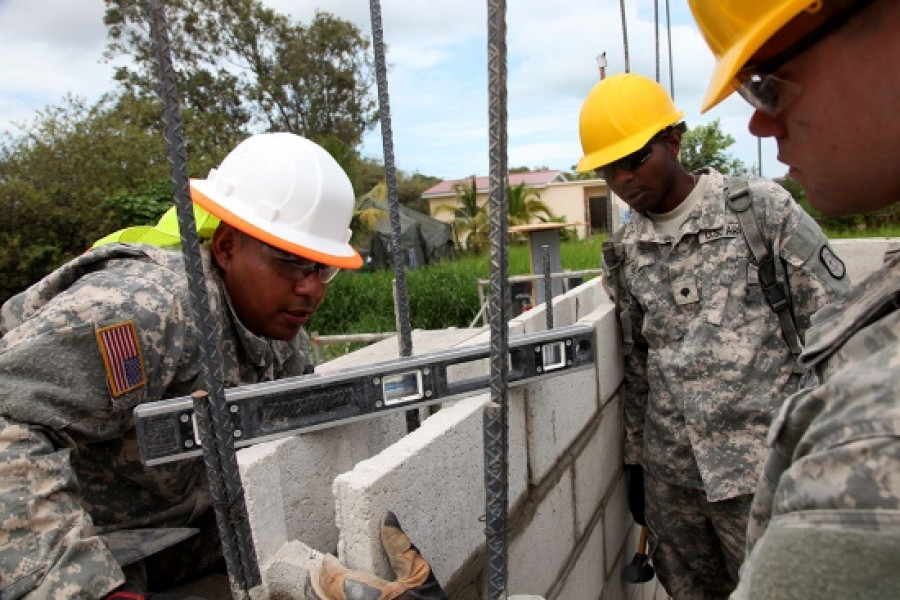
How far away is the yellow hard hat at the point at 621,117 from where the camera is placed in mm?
2902

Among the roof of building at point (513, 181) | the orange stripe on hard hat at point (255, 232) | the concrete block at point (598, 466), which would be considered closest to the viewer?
the orange stripe on hard hat at point (255, 232)

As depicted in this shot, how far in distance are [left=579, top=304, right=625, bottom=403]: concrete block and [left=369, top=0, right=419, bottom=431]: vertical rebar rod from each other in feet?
2.83

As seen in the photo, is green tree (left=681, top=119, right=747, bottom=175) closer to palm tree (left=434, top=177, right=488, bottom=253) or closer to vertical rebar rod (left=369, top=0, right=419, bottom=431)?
palm tree (left=434, top=177, right=488, bottom=253)

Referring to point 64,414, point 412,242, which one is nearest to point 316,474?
point 64,414

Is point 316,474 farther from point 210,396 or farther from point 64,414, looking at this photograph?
point 64,414

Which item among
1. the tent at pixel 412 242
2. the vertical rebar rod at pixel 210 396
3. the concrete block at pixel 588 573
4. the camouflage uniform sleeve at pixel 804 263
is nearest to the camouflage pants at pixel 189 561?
the vertical rebar rod at pixel 210 396

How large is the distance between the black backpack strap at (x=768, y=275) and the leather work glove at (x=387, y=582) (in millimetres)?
1767

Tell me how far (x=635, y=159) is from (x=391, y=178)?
46.1 inches

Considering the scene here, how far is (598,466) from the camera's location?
10.2 ft

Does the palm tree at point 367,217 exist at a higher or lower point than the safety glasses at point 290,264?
higher

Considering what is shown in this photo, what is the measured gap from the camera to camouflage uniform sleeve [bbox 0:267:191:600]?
4.57 feet

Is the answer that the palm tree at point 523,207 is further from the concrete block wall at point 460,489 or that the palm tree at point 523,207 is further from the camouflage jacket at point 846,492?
the camouflage jacket at point 846,492

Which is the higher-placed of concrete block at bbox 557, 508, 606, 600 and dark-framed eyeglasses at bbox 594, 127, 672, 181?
dark-framed eyeglasses at bbox 594, 127, 672, 181

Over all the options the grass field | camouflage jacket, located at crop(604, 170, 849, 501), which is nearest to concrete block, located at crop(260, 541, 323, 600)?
camouflage jacket, located at crop(604, 170, 849, 501)
